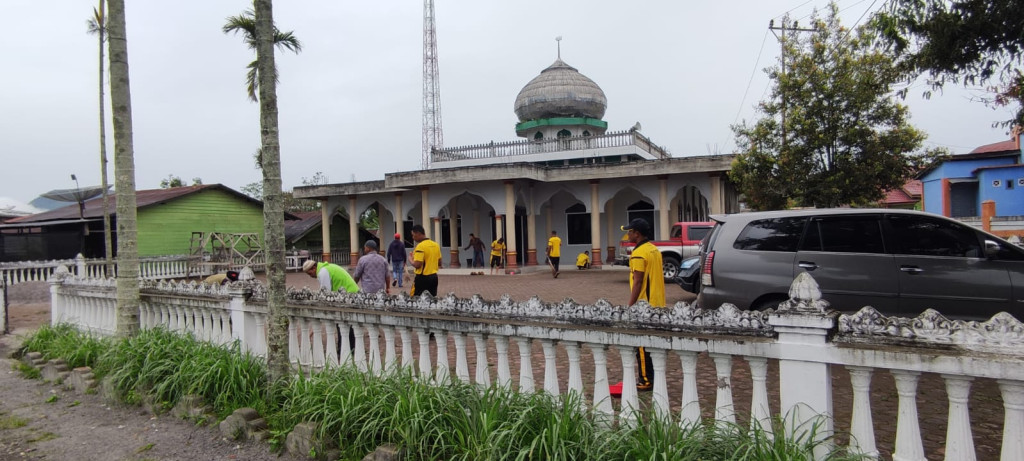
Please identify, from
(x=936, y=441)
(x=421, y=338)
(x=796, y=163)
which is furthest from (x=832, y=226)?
(x=796, y=163)

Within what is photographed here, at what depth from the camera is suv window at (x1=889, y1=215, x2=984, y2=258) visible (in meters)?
5.40

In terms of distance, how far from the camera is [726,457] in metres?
2.57

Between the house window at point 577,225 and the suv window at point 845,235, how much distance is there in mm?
15948

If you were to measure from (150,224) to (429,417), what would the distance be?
2005 centimetres

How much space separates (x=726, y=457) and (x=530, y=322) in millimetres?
1333

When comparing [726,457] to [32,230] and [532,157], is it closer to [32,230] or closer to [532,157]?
[532,157]

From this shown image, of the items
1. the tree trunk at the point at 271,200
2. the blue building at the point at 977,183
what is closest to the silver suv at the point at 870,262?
the tree trunk at the point at 271,200

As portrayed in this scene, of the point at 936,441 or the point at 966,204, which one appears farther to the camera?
the point at 966,204

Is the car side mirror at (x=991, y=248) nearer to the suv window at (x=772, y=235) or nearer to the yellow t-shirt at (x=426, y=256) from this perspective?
the suv window at (x=772, y=235)

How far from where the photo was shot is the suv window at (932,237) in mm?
5398

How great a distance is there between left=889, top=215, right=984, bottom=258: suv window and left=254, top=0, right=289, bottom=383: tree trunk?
5.73m

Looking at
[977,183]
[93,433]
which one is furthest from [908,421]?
[977,183]

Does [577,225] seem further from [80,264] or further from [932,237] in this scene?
[932,237]

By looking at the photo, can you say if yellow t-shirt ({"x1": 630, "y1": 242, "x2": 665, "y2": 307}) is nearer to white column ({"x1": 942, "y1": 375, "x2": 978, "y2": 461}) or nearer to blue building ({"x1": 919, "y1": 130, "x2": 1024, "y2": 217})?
white column ({"x1": 942, "y1": 375, "x2": 978, "y2": 461})
